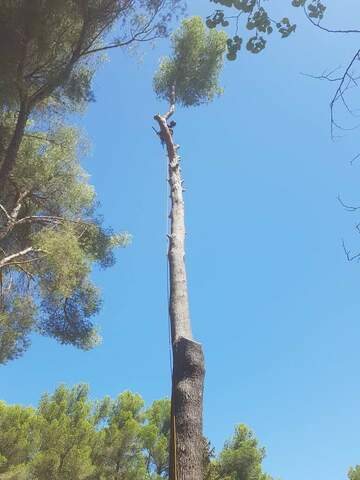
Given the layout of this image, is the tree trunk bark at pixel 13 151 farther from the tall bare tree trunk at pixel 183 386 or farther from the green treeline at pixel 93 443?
the green treeline at pixel 93 443

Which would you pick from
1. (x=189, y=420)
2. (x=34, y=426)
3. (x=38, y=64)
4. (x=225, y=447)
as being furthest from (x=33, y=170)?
(x=225, y=447)

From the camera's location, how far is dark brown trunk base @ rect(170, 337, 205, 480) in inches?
102

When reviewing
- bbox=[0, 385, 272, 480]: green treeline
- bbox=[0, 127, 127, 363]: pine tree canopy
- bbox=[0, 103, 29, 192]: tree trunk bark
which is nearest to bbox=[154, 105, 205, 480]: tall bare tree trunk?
bbox=[0, 103, 29, 192]: tree trunk bark

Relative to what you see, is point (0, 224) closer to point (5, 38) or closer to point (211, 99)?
point (5, 38)

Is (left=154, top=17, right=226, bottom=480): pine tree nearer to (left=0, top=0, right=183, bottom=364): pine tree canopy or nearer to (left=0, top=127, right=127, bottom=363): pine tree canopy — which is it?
(left=0, top=0, right=183, bottom=364): pine tree canopy

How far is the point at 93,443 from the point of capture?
492 inches

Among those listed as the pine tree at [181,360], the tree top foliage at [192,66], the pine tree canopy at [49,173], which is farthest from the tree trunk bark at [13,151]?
the tree top foliage at [192,66]

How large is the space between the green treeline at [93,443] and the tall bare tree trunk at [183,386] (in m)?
8.66

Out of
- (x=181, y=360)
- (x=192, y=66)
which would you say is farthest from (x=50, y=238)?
(x=181, y=360)

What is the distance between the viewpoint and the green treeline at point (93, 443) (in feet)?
38.1

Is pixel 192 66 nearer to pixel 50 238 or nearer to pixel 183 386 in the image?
pixel 50 238

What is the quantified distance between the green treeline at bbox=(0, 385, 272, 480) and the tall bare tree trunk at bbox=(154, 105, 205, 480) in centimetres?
→ 866

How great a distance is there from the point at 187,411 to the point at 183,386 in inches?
5.7

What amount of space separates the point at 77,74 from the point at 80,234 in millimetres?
3046
